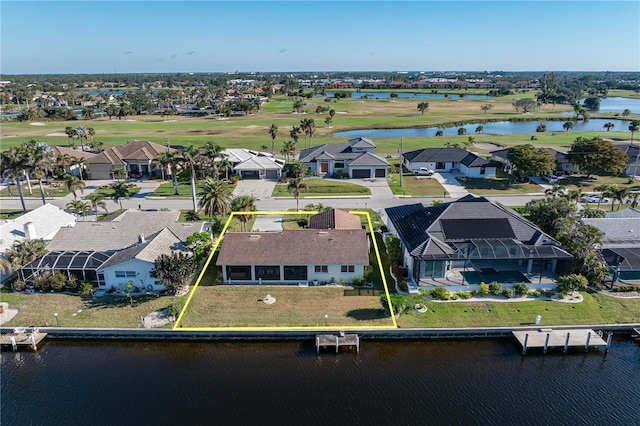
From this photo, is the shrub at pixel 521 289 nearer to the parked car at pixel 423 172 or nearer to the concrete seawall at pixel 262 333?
the concrete seawall at pixel 262 333

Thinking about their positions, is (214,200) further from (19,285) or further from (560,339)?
(560,339)

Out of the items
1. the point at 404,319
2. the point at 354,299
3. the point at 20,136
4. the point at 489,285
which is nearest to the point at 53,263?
the point at 354,299

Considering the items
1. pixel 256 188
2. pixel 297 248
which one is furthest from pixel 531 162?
pixel 297 248

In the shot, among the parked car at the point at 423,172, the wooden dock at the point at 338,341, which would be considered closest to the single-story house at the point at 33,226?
the wooden dock at the point at 338,341

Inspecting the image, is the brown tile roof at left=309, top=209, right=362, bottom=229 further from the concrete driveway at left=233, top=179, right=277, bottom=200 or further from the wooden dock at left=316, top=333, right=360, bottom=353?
the concrete driveway at left=233, top=179, right=277, bottom=200

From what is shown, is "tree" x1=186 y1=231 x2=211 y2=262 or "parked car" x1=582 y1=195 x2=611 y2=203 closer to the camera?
"tree" x1=186 y1=231 x2=211 y2=262

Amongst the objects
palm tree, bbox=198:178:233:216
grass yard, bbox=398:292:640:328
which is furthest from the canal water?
palm tree, bbox=198:178:233:216
